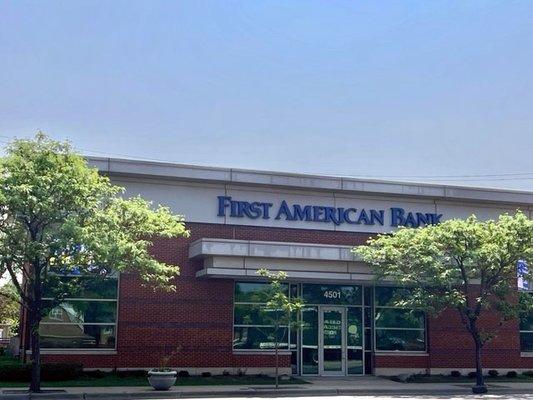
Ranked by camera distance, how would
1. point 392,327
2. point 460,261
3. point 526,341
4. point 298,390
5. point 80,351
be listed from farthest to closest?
point 526,341
point 392,327
point 80,351
point 460,261
point 298,390

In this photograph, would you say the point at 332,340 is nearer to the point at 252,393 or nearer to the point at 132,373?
the point at 252,393

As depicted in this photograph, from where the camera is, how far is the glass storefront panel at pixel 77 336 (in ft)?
80.9

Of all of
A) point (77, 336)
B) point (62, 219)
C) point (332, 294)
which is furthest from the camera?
point (332, 294)

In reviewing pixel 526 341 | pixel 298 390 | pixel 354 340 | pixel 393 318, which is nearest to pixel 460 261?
pixel 393 318

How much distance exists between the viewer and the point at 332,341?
27.5m

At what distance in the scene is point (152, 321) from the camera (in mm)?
25438

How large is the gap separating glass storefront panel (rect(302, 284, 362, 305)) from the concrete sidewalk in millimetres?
3019

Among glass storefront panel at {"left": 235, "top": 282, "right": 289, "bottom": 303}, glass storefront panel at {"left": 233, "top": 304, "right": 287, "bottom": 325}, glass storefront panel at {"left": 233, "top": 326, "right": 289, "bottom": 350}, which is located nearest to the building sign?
glass storefront panel at {"left": 235, "top": 282, "right": 289, "bottom": 303}

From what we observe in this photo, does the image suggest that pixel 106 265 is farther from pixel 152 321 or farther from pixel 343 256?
pixel 343 256

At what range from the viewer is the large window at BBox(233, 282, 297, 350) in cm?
2642

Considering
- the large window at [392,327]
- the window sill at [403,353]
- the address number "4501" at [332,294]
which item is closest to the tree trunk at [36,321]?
the address number "4501" at [332,294]

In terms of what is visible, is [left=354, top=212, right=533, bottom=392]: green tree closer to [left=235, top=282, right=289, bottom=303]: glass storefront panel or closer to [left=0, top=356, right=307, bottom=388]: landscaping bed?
[left=235, top=282, right=289, bottom=303]: glass storefront panel

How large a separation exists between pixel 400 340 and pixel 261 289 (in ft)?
20.5

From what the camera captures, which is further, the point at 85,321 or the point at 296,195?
the point at 296,195
